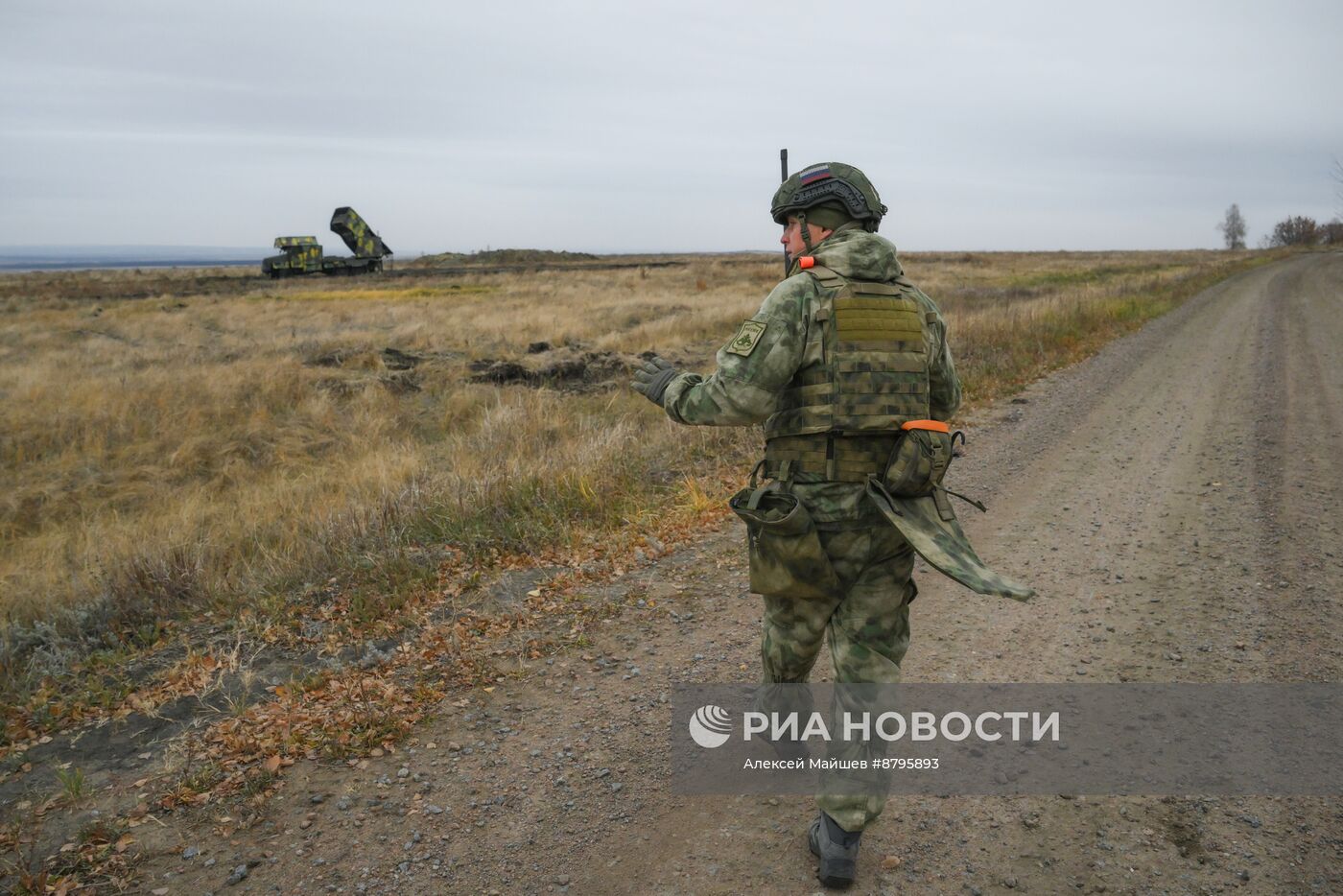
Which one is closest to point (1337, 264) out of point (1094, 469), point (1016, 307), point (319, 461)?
point (1016, 307)

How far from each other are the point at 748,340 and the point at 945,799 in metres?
1.77

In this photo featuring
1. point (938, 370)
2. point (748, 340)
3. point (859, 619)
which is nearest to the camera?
point (748, 340)

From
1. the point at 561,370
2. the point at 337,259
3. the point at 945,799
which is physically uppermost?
the point at 337,259

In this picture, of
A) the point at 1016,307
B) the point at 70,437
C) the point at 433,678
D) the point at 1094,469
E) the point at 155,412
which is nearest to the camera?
the point at 433,678

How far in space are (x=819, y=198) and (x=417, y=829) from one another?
2.47 m

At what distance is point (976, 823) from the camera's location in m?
2.77

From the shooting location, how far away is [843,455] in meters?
2.52

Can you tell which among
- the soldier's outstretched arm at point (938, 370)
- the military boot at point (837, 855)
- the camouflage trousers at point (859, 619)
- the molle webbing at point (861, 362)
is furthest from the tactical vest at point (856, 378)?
the military boot at point (837, 855)

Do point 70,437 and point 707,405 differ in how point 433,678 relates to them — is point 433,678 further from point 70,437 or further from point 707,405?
point 70,437

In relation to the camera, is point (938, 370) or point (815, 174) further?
point (938, 370)

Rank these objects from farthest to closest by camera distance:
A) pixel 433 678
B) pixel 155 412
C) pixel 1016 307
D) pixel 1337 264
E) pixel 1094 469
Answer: pixel 1337 264 → pixel 1016 307 → pixel 155 412 → pixel 1094 469 → pixel 433 678

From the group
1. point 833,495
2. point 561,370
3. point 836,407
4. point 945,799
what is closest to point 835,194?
point 836,407

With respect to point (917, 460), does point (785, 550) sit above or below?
below

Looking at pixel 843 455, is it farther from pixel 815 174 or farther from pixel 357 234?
pixel 357 234
